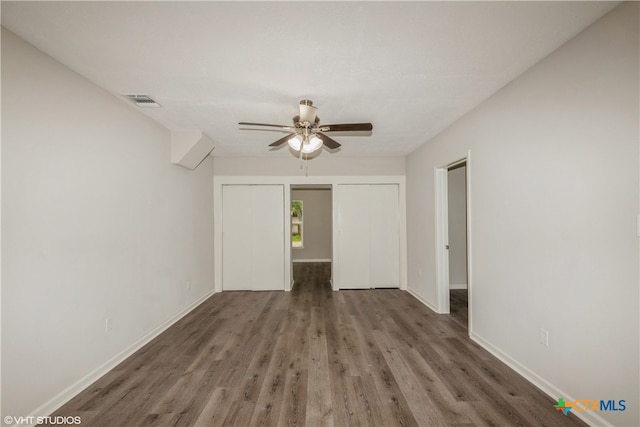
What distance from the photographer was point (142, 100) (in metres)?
2.64

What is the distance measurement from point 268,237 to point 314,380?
3.17 m

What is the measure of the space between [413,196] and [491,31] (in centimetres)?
319

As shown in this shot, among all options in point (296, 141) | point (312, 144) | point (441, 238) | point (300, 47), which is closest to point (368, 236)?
point (441, 238)

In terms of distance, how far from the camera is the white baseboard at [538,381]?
1691 mm

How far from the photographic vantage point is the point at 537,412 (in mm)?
1838

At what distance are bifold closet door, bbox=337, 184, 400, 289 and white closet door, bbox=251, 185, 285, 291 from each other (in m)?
1.13

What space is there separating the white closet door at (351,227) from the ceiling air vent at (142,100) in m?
3.28

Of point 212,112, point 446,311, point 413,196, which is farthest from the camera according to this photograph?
point 413,196

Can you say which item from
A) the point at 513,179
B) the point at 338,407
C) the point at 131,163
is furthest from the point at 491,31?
the point at 131,163

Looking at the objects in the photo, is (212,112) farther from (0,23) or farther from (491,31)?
(491,31)

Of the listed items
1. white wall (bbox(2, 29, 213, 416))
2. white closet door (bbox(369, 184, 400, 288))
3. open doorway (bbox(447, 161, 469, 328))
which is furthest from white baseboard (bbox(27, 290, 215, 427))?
open doorway (bbox(447, 161, 469, 328))

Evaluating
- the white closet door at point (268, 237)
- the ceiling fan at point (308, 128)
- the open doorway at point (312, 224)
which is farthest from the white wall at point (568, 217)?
the open doorway at point (312, 224)

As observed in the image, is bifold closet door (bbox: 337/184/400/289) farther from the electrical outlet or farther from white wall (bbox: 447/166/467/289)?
the electrical outlet

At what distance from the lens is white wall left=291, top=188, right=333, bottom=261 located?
863 centimetres
